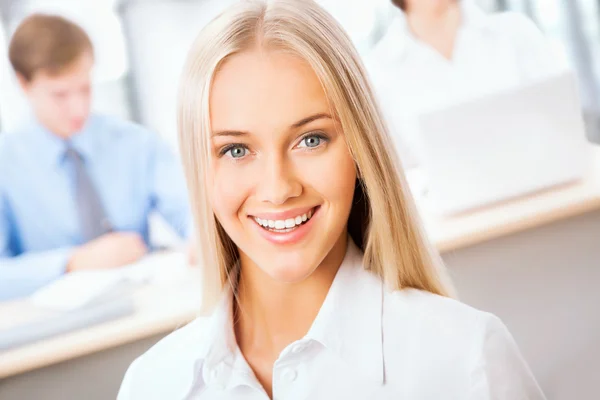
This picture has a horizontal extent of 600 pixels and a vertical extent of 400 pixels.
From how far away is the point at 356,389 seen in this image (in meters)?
0.80

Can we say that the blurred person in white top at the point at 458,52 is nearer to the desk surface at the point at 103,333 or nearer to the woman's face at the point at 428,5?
the woman's face at the point at 428,5

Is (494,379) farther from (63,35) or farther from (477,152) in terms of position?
(63,35)

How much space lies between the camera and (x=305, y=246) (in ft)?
2.52

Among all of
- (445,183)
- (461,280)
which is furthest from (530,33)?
(461,280)

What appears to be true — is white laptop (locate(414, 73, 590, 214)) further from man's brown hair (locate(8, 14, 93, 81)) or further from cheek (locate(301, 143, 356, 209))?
man's brown hair (locate(8, 14, 93, 81))

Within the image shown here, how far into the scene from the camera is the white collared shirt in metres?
0.77

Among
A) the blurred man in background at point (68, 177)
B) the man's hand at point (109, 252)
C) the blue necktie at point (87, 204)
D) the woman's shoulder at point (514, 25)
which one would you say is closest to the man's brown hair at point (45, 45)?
the blurred man in background at point (68, 177)

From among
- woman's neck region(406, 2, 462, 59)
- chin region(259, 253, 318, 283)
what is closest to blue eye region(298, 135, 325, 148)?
chin region(259, 253, 318, 283)

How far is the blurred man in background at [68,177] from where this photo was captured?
1.05 meters

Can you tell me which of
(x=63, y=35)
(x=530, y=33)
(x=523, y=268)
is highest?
(x=63, y=35)

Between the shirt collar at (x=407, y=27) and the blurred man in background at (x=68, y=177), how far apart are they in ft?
1.32

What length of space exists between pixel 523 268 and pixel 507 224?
0.09m

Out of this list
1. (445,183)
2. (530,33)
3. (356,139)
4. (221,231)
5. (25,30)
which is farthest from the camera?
(530,33)

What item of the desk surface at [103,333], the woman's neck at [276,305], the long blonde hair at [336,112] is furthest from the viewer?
the desk surface at [103,333]
